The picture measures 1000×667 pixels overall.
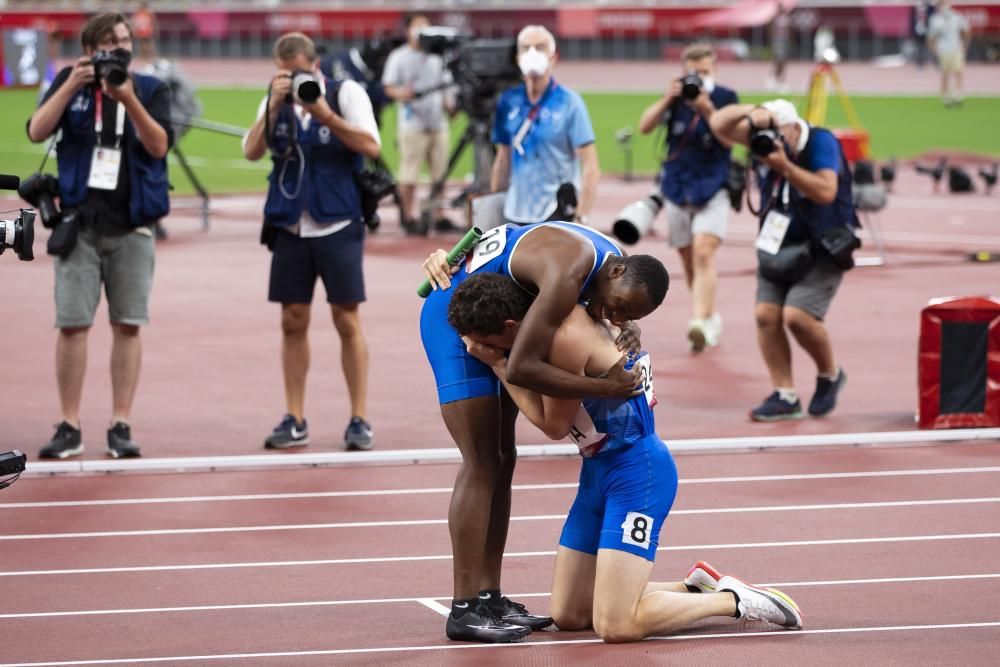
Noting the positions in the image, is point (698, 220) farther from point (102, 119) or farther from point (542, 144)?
point (102, 119)

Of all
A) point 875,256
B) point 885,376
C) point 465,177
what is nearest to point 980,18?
point 465,177

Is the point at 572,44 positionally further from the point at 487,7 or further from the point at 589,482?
the point at 589,482

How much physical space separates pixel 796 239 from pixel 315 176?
2724mm

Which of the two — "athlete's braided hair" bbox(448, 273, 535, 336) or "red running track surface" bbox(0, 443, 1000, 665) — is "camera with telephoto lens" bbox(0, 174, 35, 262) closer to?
"red running track surface" bbox(0, 443, 1000, 665)

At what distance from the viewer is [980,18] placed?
1708 inches

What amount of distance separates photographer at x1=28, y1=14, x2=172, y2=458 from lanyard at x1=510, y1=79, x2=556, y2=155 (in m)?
2.46

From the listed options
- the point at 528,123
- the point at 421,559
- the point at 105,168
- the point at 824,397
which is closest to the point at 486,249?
the point at 421,559

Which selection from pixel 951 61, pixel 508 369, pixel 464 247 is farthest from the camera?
pixel 951 61

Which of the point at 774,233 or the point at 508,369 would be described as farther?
the point at 774,233

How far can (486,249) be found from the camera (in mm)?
6211

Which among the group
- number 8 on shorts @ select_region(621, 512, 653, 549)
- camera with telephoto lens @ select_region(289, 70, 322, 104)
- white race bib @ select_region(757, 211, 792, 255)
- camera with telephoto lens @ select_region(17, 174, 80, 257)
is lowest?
number 8 on shorts @ select_region(621, 512, 653, 549)

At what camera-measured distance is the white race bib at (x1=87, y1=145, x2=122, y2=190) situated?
880 centimetres

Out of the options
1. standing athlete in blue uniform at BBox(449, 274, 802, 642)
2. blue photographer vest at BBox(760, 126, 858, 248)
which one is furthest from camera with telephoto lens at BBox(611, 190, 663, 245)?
standing athlete in blue uniform at BBox(449, 274, 802, 642)

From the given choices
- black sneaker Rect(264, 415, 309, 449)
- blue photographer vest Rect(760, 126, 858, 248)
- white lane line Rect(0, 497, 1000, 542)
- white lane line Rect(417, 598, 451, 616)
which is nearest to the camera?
white lane line Rect(417, 598, 451, 616)
